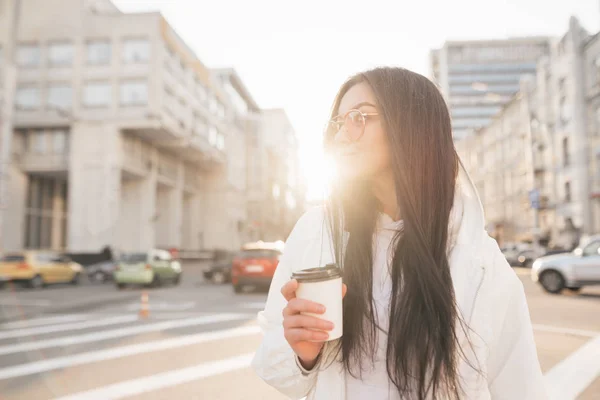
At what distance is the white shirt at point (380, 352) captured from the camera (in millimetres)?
1435

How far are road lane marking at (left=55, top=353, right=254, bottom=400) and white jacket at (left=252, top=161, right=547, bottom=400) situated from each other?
3.47 meters

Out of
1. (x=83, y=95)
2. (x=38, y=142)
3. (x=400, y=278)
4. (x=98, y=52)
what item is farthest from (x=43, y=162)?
(x=400, y=278)

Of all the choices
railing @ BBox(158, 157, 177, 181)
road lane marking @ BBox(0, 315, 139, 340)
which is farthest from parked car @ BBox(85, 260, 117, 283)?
railing @ BBox(158, 157, 177, 181)

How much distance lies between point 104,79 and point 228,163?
2116 centimetres

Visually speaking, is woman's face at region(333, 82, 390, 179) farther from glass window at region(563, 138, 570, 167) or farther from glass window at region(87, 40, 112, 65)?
glass window at region(563, 138, 570, 167)

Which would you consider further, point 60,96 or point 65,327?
point 60,96

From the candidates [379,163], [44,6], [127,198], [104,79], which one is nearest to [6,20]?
[104,79]

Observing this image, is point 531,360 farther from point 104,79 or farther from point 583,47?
point 583,47

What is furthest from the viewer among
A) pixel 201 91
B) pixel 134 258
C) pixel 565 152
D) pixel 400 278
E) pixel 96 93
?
pixel 201 91

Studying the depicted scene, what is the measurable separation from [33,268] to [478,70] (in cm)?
9783

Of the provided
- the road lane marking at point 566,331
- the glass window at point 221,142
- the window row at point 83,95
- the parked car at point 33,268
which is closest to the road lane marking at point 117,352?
the road lane marking at point 566,331

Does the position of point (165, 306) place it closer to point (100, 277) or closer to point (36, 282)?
point (36, 282)

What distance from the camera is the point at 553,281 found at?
1345cm

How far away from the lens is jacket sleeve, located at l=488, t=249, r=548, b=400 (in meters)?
1.37
